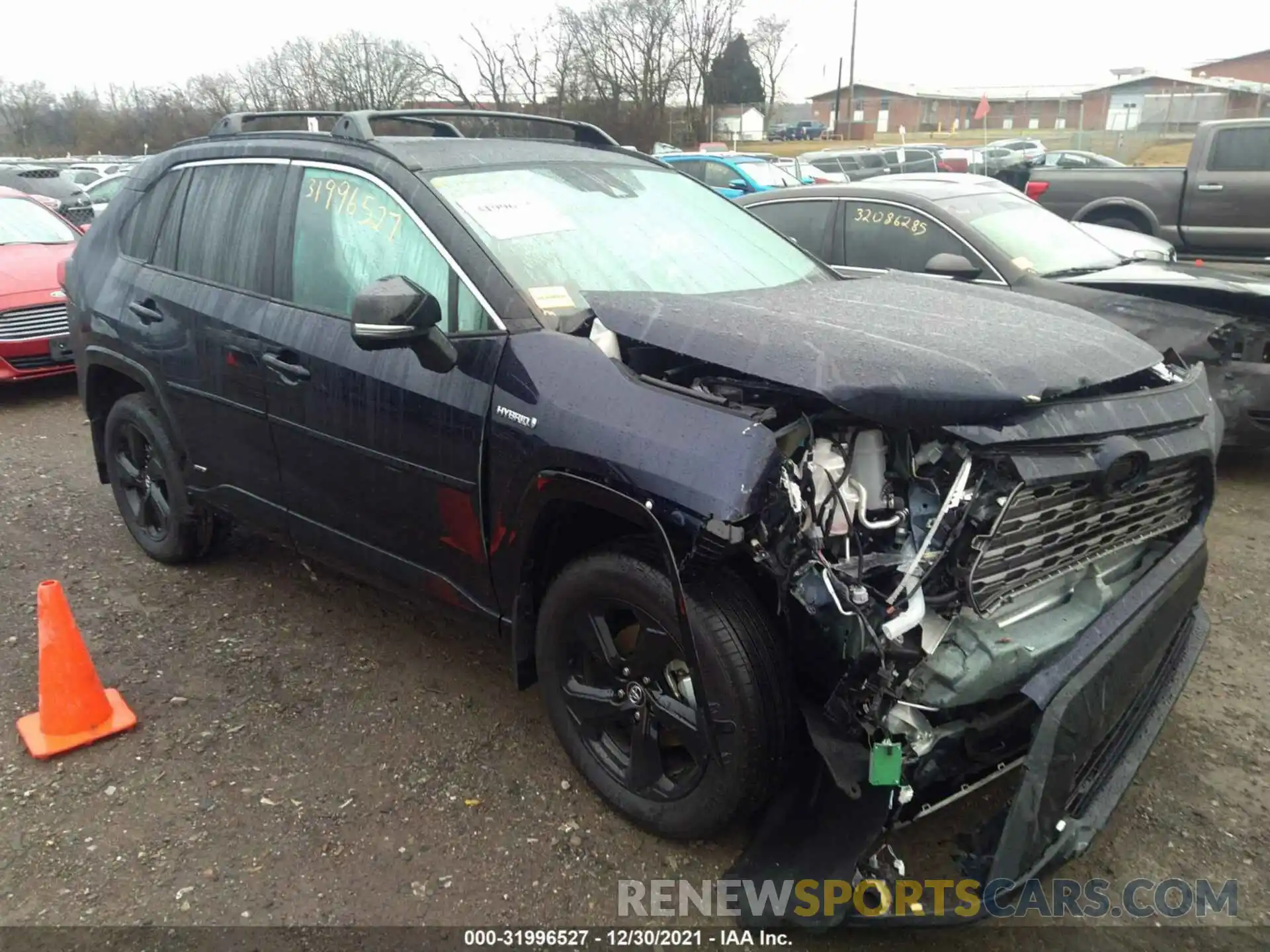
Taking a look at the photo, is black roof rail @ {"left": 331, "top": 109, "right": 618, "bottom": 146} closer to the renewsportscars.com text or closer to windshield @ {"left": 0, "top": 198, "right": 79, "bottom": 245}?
the renewsportscars.com text

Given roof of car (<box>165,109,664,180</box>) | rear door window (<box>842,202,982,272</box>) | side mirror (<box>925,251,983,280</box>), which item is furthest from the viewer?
rear door window (<box>842,202,982,272</box>)

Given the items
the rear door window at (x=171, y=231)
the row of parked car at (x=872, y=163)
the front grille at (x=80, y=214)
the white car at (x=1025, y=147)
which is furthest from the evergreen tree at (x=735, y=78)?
the rear door window at (x=171, y=231)

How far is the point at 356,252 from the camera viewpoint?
321 cm

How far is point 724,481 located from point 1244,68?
8285cm

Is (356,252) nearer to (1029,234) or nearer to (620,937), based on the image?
(620,937)

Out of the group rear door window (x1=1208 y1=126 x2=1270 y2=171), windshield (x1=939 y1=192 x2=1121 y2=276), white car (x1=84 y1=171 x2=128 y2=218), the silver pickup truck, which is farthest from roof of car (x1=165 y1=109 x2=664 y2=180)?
white car (x1=84 y1=171 x2=128 y2=218)

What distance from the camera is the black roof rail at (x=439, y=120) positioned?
10.9 ft

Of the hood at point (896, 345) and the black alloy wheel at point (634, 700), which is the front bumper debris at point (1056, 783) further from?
the hood at point (896, 345)

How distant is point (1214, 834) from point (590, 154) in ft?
10.2

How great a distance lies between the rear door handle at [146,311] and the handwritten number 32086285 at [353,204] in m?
1.01

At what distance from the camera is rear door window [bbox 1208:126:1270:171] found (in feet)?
36.7

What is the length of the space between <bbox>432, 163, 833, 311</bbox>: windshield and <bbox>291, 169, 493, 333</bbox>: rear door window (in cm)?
16

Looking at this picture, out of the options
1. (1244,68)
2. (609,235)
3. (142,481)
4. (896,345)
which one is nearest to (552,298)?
(609,235)

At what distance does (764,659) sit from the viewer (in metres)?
2.30
